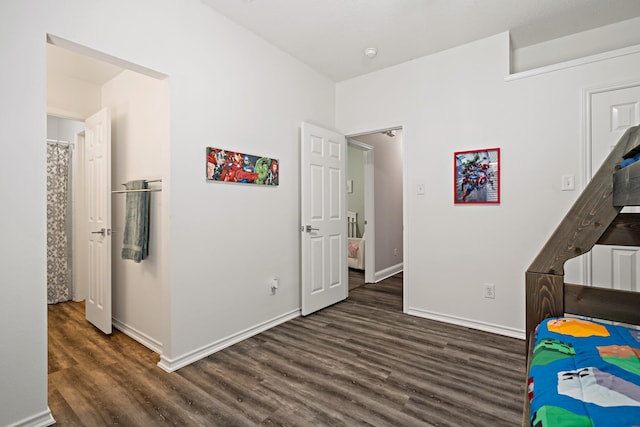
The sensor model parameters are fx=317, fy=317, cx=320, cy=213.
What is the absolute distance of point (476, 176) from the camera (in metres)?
2.99

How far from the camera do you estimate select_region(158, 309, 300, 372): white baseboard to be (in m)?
2.27

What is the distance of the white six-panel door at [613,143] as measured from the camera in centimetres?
241

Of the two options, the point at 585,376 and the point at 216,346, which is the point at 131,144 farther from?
the point at 585,376

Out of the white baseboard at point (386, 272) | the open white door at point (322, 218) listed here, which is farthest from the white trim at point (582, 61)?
the white baseboard at point (386, 272)

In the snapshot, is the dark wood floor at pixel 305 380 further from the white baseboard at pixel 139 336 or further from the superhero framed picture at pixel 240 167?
the superhero framed picture at pixel 240 167

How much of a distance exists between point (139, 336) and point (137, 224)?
1001 mm

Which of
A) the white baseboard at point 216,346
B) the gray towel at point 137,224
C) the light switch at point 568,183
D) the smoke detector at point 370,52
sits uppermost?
the smoke detector at point 370,52

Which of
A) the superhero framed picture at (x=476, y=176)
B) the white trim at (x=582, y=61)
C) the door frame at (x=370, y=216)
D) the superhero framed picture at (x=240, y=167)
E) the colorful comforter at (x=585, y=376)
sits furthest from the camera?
the door frame at (x=370, y=216)

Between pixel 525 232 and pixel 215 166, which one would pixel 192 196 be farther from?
pixel 525 232

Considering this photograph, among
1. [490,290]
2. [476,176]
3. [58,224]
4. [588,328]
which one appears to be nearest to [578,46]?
[476,176]

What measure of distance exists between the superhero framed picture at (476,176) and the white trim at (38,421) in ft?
10.9

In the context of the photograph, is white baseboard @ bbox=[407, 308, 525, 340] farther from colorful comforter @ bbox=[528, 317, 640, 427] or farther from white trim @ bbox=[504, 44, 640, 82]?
white trim @ bbox=[504, 44, 640, 82]

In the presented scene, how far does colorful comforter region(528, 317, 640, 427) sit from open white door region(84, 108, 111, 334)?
3211mm

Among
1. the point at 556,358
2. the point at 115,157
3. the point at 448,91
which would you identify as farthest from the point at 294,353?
the point at 448,91
